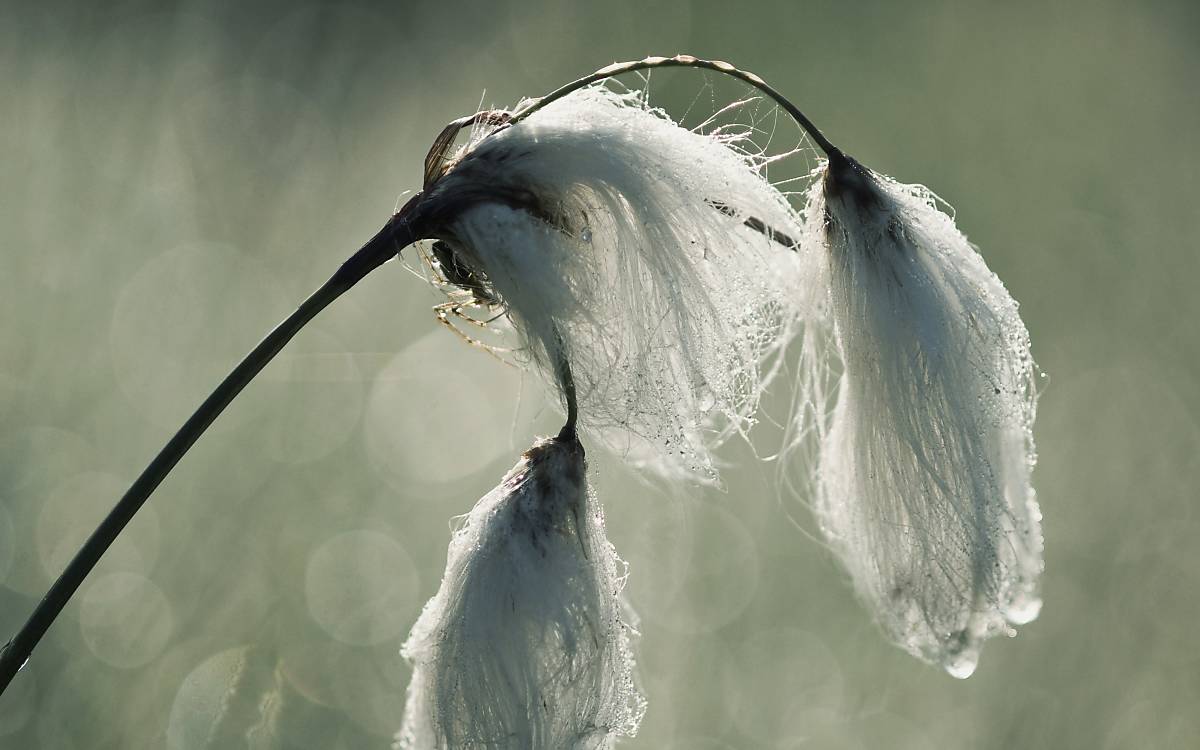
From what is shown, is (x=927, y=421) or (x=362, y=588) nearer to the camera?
(x=927, y=421)

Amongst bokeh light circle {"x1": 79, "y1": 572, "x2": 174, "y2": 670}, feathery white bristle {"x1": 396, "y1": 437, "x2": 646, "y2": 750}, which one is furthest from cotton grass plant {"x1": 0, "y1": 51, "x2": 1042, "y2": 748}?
bokeh light circle {"x1": 79, "y1": 572, "x2": 174, "y2": 670}

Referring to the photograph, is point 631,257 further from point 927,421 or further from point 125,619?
point 125,619

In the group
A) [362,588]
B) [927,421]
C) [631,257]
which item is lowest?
[362,588]

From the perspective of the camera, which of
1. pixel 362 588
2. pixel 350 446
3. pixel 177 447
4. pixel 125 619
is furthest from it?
pixel 350 446

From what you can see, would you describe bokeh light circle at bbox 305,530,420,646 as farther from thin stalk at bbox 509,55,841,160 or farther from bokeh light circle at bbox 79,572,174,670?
thin stalk at bbox 509,55,841,160

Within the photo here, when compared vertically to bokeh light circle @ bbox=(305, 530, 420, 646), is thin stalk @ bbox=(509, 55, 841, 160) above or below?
above

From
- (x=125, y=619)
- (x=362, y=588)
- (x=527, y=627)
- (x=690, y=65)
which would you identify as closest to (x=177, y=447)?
(x=527, y=627)

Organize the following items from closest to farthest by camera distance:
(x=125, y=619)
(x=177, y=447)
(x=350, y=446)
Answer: (x=177, y=447)
(x=125, y=619)
(x=350, y=446)
